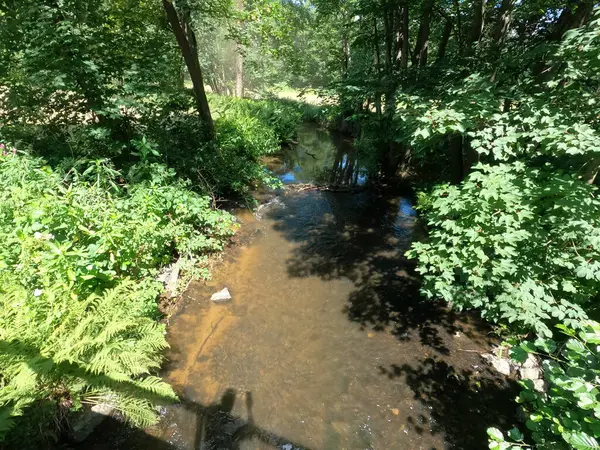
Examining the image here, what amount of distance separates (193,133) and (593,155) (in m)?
8.32

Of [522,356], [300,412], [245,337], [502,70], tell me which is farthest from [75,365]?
[502,70]

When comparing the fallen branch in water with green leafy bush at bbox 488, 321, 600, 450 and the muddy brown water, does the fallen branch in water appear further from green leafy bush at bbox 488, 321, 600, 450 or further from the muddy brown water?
green leafy bush at bbox 488, 321, 600, 450

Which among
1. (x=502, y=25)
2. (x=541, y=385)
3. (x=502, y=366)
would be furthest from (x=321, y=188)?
(x=541, y=385)

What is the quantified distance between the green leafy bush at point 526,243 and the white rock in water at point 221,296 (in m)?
3.54

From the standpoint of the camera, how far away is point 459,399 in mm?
3684

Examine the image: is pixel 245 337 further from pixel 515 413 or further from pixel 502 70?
pixel 502 70

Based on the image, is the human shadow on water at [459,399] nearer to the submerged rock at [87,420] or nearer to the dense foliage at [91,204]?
the dense foliage at [91,204]

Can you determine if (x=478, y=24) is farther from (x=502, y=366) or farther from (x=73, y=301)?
(x=73, y=301)

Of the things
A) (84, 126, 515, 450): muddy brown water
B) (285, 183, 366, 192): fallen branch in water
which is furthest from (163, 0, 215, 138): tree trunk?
(84, 126, 515, 450): muddy brown water

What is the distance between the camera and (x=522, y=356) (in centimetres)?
159

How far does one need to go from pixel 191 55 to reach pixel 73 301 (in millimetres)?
7206

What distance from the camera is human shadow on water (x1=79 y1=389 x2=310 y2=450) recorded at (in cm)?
308

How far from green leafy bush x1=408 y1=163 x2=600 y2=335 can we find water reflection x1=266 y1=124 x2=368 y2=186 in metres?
6.97

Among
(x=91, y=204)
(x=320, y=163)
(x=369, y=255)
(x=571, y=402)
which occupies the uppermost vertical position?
(x=91, y=204)
